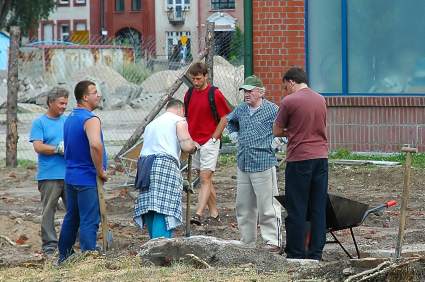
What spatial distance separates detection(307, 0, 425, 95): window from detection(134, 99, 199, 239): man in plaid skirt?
8758 mm

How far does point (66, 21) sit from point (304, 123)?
71.9m

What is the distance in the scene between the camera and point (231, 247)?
31.1 feet

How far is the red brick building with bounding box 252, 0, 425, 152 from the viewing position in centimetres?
1862

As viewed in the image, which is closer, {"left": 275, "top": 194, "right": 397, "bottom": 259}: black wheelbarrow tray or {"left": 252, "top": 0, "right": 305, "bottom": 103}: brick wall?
{"left": 275, "top": 194, "right": 397, "bottom": 259}: black wheelbarrow tray

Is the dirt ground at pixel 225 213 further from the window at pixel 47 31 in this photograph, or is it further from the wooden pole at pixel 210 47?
the window at pixel 47 31

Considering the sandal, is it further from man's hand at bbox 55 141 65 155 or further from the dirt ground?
man's hand at bbox 55 141 65 155

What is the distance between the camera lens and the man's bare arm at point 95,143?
32.8ft

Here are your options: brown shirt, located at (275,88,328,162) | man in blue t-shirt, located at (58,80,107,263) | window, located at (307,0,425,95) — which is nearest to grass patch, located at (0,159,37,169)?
window, located at (307,0,425,95)

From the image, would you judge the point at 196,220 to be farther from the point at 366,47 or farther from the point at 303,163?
the point at 366,47

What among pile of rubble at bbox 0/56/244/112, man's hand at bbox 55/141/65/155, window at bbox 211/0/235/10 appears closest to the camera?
man's hand at bbox 55/141/65/155

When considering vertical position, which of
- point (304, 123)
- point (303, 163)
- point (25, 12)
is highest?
point (25, 12)

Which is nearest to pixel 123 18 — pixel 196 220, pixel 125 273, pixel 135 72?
pixel 135 72

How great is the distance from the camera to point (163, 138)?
1056 centimetres

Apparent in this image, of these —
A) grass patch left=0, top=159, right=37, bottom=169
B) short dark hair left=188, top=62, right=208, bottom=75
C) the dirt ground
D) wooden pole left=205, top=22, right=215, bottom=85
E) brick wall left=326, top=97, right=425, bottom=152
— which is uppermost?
wooden pole left=205, top=22, right=215, bottom=85
